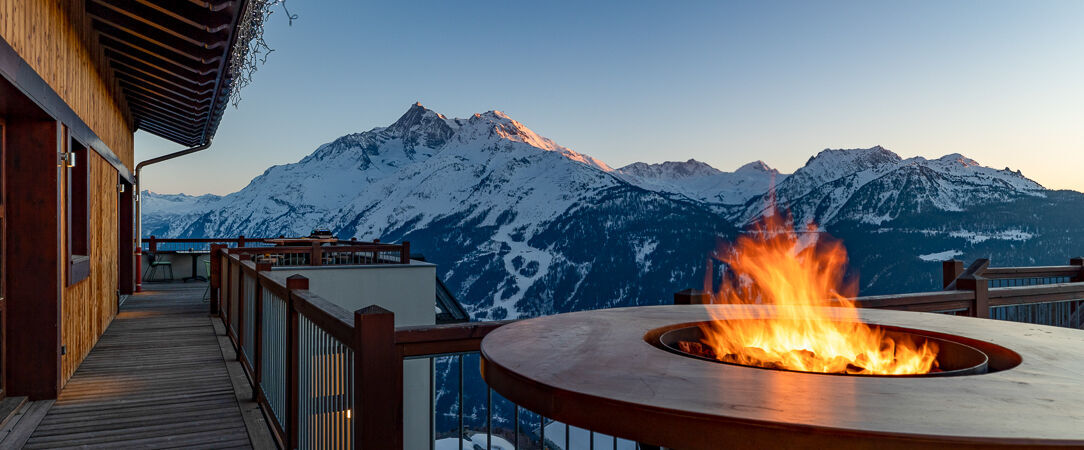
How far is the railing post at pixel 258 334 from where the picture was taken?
4.45 metres

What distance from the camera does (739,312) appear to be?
9.80ft

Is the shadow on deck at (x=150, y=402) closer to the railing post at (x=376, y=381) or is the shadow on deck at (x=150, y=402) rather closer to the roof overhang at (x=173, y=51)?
the railing post at (x=376, y=381)

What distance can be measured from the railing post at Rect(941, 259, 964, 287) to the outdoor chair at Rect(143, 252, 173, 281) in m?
16.8

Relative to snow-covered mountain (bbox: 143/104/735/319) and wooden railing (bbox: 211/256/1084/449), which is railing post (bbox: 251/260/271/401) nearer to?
wooden railing (bbox: 211/256/1084/449)

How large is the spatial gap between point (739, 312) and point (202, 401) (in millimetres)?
4389

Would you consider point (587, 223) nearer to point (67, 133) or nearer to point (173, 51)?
point (173, 51)

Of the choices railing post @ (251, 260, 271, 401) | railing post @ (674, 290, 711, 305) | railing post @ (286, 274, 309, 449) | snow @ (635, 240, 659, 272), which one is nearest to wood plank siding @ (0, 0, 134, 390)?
railing post @ (251, 260, 271, 401)

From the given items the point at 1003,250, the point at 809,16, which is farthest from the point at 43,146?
→ the point at 1003,250

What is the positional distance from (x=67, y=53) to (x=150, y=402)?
127 inches

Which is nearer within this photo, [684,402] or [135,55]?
[684,402]

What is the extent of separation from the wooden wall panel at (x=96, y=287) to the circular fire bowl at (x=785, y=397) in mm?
5161

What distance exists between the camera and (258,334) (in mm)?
4551

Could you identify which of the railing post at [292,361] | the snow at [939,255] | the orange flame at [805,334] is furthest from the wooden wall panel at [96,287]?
the snow at [939,255]

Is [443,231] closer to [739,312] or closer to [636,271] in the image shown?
[636,271]
